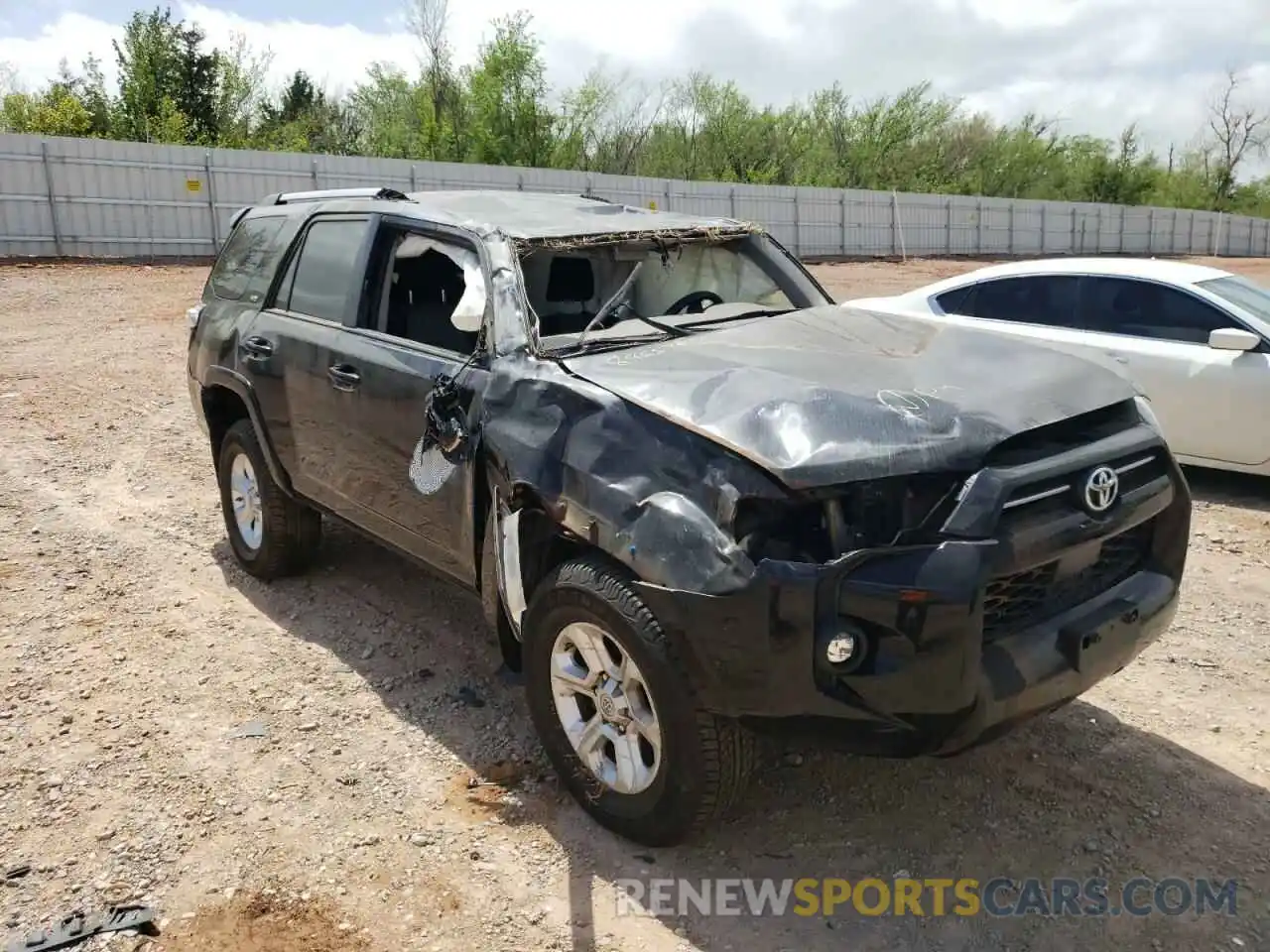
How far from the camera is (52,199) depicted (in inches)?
778

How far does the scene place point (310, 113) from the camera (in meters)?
45.2

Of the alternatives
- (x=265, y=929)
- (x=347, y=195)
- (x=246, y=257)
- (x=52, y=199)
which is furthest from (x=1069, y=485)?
(x=52, y=199)

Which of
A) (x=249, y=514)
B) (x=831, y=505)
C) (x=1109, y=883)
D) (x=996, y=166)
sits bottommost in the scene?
(x=1109, y=883)

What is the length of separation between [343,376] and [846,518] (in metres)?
2.38

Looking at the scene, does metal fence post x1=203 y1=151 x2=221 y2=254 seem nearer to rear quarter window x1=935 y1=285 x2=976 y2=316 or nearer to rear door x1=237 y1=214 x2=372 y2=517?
rear quarter window x1=935 y1=285 x2=976 y2=316

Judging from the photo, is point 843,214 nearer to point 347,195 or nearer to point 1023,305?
point 1023,305

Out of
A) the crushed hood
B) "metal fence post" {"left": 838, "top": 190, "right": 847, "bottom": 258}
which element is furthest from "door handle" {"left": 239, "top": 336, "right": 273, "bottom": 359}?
"metal fence post" {"left": 838, "top": 190, "right": 847, "bottom": 258}

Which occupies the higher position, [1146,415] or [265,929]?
[1146,415]

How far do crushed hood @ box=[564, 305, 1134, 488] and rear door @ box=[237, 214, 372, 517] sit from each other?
4.69ft

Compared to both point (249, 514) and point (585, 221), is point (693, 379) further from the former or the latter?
point (249, 514)

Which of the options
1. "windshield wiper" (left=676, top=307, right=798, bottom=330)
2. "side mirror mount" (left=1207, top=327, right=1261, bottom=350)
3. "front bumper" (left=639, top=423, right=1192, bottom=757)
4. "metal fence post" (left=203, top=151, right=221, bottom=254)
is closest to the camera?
"front bumper" (left=639, top=423, right=1192, bottom=757)

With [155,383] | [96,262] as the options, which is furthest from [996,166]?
[155,383]

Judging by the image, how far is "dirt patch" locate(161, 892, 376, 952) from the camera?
2.78m

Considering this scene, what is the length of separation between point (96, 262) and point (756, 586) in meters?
20.7
